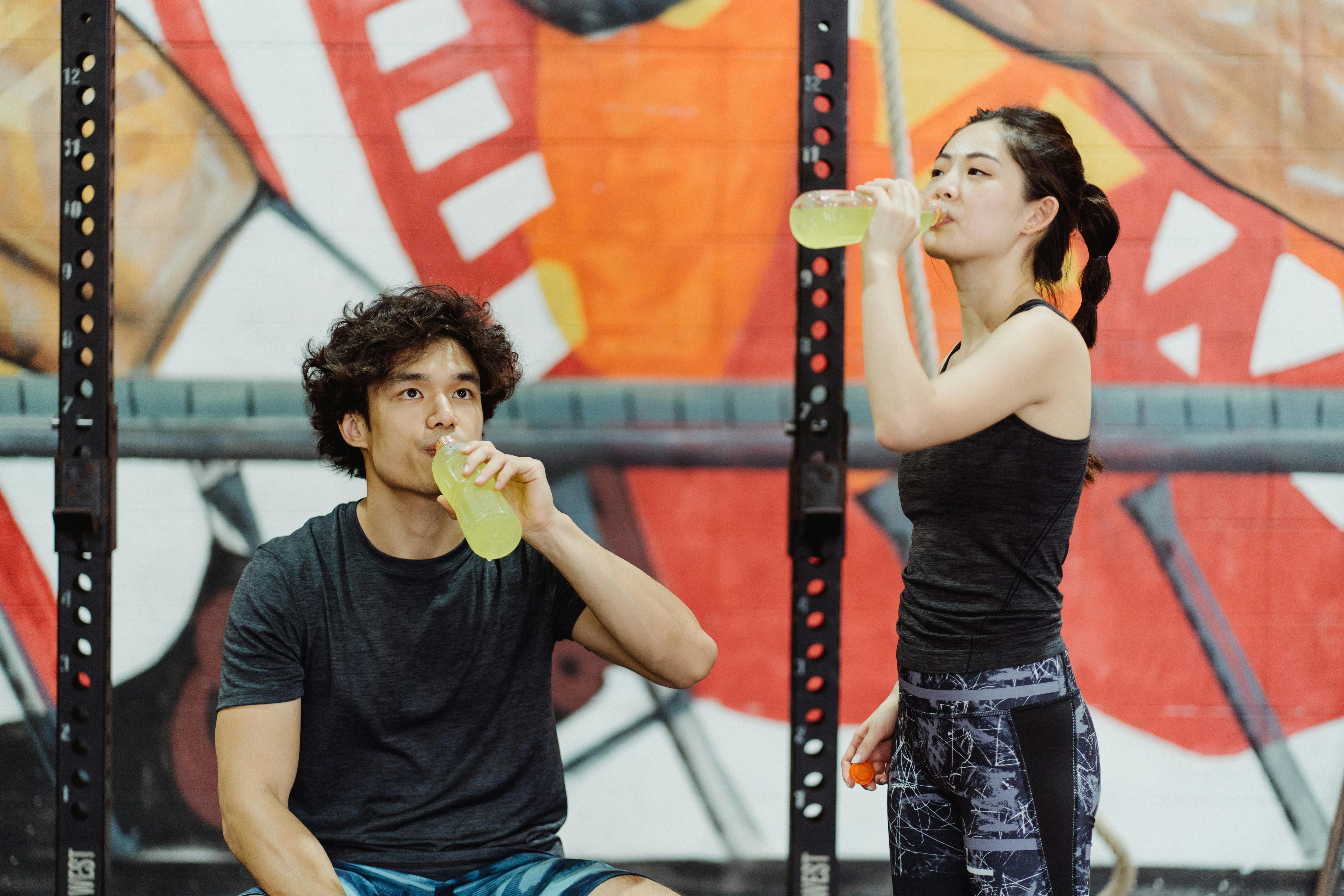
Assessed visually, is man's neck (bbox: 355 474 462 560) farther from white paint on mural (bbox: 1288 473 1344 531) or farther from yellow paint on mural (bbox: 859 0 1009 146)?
white paint on mural (bbox: 1288 473 1344 531)

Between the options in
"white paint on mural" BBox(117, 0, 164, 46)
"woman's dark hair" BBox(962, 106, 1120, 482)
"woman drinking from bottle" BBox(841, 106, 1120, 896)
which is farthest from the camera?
"white paint on mural" BBox(117, 0, 164, 46)

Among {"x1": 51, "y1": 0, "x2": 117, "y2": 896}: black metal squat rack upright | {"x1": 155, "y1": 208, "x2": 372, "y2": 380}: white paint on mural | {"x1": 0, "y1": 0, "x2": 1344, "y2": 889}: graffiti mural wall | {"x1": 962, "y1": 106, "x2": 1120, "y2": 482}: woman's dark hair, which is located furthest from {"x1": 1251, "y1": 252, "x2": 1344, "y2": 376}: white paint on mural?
{"x1": 51, "y1": 0, "x2": 117, "y2": 896}: black metal squat rack upright

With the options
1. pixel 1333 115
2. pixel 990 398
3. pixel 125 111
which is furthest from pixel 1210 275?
pixel 125 111

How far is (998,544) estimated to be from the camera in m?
1.21

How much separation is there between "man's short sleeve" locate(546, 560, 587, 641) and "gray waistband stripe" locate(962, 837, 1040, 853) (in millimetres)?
628

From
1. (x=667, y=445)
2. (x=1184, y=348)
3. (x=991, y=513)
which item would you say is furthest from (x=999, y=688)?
(x=1184, y=348)

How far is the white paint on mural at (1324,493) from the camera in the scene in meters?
2.49

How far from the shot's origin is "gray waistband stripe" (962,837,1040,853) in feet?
3.87

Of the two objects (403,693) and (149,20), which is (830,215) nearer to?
(403,693)

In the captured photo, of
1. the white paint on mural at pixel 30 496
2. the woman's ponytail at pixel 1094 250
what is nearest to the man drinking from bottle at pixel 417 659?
the woman's ponytail at pixel 1094 250

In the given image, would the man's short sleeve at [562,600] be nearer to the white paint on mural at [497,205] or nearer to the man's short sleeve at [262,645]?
the man's short sleeve at [262,645]

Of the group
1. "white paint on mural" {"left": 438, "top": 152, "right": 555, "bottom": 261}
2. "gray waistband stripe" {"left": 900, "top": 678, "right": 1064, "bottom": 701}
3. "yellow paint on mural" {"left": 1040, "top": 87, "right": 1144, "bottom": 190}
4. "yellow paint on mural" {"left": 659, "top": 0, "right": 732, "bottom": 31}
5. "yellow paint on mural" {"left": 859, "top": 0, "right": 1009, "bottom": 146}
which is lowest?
"gray waistband stripe" {"left": 900, "top": 678, "right": 1064, "bottom": 701}

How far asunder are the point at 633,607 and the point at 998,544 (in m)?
0.48

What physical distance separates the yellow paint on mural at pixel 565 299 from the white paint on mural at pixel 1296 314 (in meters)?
1.74
